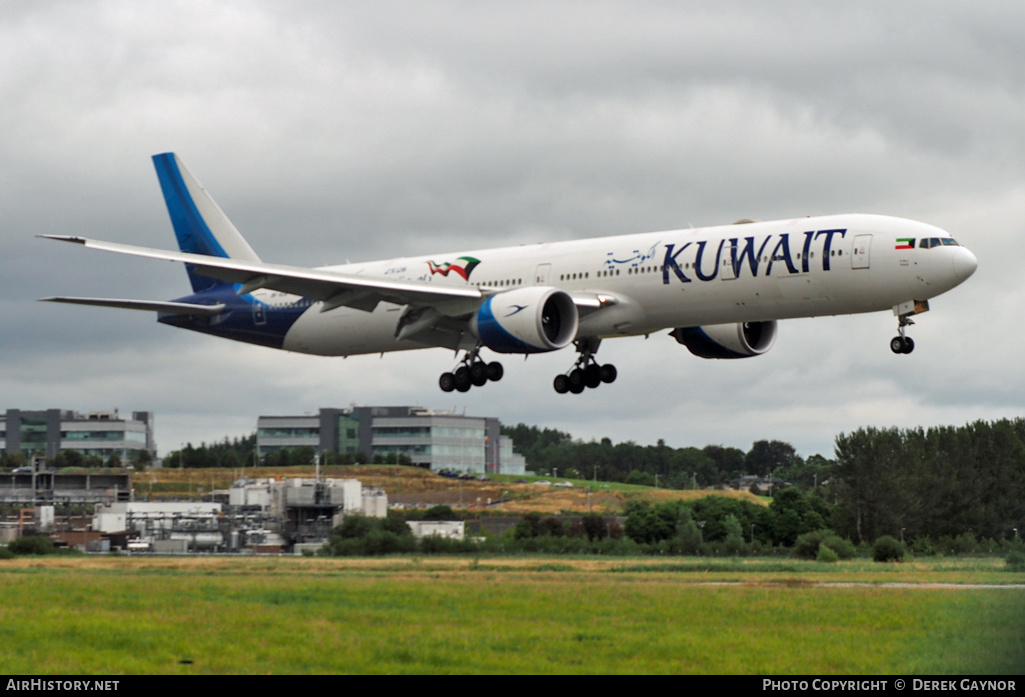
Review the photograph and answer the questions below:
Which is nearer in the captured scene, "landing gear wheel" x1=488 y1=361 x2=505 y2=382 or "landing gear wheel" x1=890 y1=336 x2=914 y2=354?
"landing gear wheel" x1=890 y1=336 x2=914 y2=354

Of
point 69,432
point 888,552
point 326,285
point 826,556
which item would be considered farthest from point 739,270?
point 69,432

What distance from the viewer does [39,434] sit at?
17712 cm

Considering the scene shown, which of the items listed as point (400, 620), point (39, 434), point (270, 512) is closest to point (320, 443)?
point (39, 434)

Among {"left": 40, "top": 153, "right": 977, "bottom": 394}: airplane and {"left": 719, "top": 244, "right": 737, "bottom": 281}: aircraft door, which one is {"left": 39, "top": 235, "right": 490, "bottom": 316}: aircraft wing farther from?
{"left": 719, "top": 244, "right": 737, "bottom": 281}: aircraft door

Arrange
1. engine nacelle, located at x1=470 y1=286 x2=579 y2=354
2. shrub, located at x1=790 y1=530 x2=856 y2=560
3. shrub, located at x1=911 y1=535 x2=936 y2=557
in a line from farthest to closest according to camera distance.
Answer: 1. shrub, located at x1=911 y1=535 x2=936 y2=557
2. shrub, located at x1=790 y1=530 x2=856 y2=560
3. engine nacelle, located at x1=470 y1=286 x2=579 y2=354

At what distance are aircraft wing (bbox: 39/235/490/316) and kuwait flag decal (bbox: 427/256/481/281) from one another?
1454mm

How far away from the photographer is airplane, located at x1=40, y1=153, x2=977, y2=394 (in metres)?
42.2

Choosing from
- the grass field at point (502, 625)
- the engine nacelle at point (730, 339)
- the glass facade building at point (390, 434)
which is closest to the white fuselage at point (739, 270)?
the engine nacelle at point (730, 339)

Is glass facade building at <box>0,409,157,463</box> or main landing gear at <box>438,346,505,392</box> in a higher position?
glass facade building at <box>0,409,157,463</box>

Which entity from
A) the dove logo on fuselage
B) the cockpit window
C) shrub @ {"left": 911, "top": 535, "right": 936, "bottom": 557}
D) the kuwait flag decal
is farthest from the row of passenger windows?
shrub @ {"left": 911, "top": 535, "right": 936, "bottom": 557}

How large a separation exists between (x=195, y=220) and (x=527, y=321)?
23.2 meters

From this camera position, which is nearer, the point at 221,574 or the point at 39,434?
the point at 221,574

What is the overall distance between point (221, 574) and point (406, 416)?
404 feet

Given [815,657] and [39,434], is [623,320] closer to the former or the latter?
[815,657]
